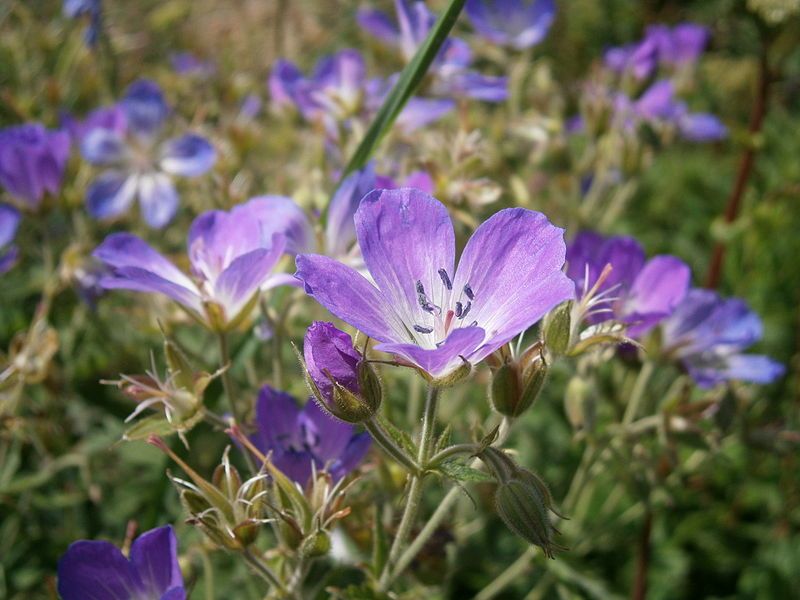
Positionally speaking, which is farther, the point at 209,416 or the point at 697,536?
the point at 697,536

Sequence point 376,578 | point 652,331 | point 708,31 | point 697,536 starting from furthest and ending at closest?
point 708,31
point 697,536
point 652,331
point 376,578

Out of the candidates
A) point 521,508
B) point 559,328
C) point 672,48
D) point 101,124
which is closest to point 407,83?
point 559,328

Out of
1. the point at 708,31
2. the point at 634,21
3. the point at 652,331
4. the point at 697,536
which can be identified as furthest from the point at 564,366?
the point at 634,21

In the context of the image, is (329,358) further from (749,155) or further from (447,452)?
(749,155)

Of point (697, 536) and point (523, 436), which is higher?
point (523, 436)

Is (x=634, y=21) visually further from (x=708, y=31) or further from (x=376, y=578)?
(x=376, y=578)

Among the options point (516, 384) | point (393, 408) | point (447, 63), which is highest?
point (447, 63)

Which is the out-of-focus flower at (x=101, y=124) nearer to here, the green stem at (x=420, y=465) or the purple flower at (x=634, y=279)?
the purple flower at (x=634, y=279)
